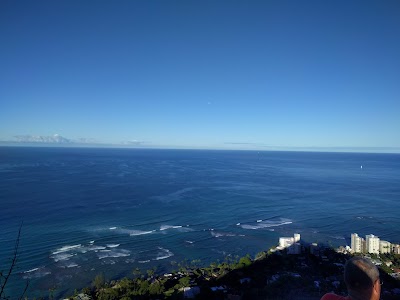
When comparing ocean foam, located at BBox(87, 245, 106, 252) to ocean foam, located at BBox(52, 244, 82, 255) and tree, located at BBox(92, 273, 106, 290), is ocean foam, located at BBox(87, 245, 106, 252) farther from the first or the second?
tree, located at BBox(92, 273, 106, 290)

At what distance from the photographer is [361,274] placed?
1871 millimetres

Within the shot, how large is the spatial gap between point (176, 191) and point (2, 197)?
2253cm

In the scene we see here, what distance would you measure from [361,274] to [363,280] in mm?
41

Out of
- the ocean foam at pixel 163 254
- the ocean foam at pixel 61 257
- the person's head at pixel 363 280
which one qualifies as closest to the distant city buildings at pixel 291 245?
the ocean foam at pixel 163 254

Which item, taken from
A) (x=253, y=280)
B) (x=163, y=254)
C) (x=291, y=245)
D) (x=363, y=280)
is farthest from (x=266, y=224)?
(x=363, y=280)

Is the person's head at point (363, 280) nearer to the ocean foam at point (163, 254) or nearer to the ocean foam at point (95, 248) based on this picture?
the ocean foam at point (163, 254)

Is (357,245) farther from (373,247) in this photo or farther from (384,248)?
(384,248)

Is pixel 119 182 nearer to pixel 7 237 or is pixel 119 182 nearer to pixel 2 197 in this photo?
pixel 2 197

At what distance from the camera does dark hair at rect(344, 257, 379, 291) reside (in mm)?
1862

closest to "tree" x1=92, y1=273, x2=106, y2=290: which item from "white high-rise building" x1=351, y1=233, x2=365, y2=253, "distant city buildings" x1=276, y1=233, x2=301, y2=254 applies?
"distant city buildings" x1=276, y1=233, x2=301, y2=254

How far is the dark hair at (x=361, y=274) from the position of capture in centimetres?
186

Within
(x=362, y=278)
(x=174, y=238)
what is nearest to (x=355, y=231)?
(x=174, y=238)

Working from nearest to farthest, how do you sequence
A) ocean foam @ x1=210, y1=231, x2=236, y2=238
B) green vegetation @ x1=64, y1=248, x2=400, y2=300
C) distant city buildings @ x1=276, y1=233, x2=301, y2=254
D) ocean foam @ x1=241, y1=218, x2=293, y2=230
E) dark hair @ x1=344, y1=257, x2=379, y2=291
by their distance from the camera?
1. dark hair @ x1=344, y1=257, x2=379, y2=291
2. green vegetation @ x1=64, y1=248, x2=400, y2=300
3. distant city buildings @ x1=276, y1=233, x2=301, y2=254
4. ocean foam @ x1=210, y1=231, x2=236, y2=238
5. ocean foam @ x1=241, y1=218, x2=293, y2=230

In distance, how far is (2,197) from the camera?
35156 millimetres
